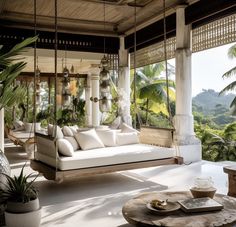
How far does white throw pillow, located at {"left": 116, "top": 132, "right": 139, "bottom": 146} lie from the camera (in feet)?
19.9

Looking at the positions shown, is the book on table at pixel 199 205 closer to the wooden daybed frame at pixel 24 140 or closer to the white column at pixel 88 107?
the wooden daybed frame at pixel 24 140

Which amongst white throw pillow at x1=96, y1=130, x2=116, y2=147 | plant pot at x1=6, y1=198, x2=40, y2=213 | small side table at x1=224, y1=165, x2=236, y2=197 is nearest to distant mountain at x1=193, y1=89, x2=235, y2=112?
white throw pillow at x1=96, y1=130, x2=116, y2=147

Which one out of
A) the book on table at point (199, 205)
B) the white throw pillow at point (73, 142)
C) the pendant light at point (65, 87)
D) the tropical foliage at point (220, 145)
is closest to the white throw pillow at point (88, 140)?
the white throw pillow at point (73, 142)

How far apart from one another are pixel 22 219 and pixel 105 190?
1.90 metres

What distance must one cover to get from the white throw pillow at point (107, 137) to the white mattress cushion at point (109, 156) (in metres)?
0.20

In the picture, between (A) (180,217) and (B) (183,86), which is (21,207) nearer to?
(A) (180,217)

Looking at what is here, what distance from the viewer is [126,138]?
6.12 metres

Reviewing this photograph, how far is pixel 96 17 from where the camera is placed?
793 cm

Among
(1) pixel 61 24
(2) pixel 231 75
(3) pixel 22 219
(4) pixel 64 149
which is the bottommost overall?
(3) pixel 22 219

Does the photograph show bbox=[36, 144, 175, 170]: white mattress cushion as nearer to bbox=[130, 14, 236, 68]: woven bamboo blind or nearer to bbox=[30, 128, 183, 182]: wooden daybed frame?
bbox=[30, 128, 183, 182]: wooden daybed frame

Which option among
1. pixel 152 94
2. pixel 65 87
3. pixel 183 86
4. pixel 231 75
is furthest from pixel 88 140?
pixel 231 75

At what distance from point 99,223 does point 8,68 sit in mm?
1889

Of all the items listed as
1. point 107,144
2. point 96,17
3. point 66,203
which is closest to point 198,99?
point 96,17

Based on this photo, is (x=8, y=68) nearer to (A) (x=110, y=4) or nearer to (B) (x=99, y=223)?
(B) (x=99, y=223)
